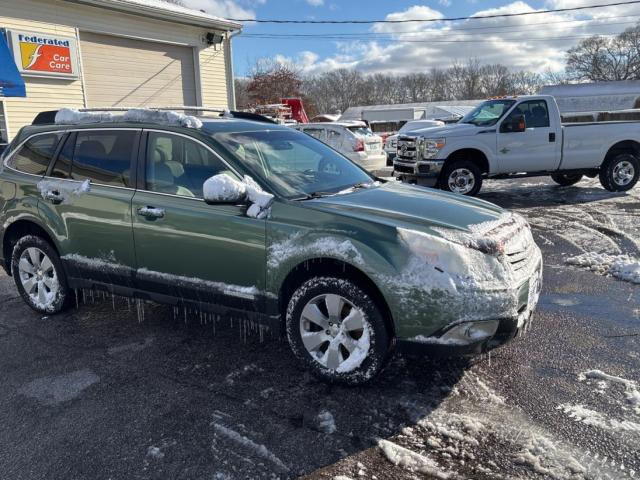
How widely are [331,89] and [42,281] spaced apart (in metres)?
84.7

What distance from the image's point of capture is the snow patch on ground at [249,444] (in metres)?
2.75

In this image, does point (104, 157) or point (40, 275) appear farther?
point (40, 275)

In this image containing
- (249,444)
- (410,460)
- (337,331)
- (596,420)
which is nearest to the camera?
(410,460)

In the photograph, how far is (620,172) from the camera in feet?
36.8

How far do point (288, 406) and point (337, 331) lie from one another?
552 millimetres

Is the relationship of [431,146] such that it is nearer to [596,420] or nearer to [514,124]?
[514,124]

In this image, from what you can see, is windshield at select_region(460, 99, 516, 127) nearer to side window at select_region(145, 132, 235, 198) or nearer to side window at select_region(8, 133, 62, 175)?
side window at select_region(145, 132, 235, 198)

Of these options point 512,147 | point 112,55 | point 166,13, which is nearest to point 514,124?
point 512,147

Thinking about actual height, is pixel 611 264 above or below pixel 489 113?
below

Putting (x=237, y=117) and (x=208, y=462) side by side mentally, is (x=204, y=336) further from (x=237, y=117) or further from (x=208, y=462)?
(x=237, y=117)

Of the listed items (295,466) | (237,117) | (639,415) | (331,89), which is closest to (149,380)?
(295,466)

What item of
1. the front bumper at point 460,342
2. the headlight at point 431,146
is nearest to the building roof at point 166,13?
the headlight at point 431,146

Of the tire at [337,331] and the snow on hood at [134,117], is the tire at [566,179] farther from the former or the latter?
the tire at [337,331]

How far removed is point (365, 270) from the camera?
3.22m
